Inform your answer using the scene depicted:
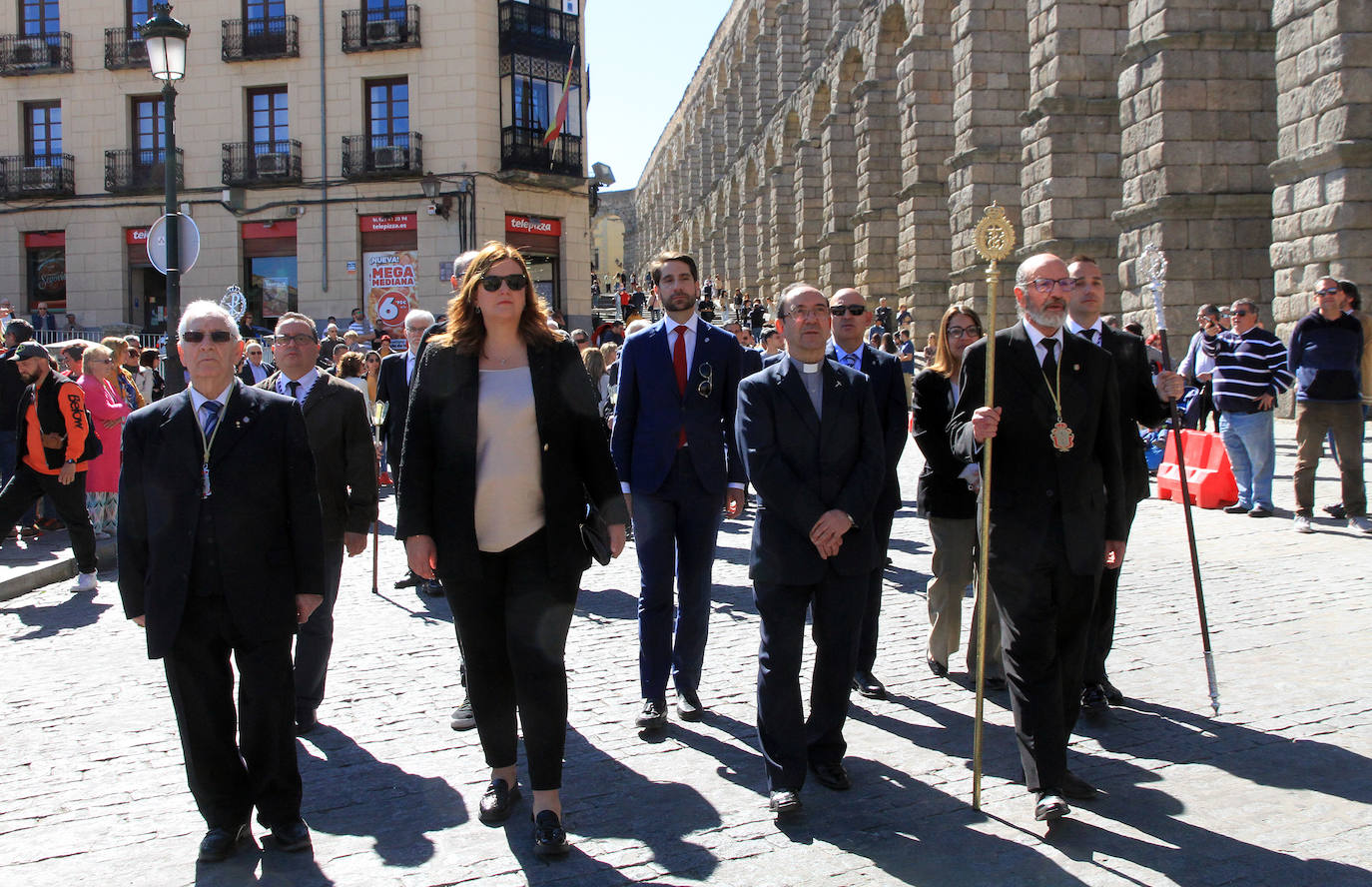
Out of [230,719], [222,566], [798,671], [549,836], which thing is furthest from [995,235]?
[230,719]

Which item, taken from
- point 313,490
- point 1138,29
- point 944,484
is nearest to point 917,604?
point 944,484

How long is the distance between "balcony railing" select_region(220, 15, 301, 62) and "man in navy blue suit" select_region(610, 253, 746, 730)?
27082 millimetres

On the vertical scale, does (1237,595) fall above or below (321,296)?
below

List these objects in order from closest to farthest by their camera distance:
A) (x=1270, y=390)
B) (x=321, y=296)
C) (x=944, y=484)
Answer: (x=944, y=484) → (x=1270, y=390) → (x=321, y=296)

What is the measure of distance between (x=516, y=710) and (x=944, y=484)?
2.49m

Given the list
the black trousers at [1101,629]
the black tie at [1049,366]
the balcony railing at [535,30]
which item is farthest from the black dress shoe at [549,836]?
the balcony railing at [535,30]

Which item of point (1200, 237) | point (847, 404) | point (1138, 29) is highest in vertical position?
point (1138, 29)

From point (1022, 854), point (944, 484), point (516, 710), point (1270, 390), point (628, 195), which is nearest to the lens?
point (1022, 854)

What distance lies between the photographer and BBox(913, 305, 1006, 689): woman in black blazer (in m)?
5.55

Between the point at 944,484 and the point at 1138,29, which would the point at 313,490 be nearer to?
the point at 944,484

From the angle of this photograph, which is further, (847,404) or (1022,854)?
(847,404)

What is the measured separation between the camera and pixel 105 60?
2964 centimetres

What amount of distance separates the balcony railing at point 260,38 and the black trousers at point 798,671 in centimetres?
2872

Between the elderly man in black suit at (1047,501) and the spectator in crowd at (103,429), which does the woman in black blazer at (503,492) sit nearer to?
the elderly man in black suit at (1047,501)
